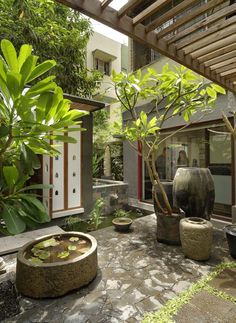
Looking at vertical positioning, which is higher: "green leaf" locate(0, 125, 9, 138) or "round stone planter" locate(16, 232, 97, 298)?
"green leaf" locate(0, 125, 9, 138)

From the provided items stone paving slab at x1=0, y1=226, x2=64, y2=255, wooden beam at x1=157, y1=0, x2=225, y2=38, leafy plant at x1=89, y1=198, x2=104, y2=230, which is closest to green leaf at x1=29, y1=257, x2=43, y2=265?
stone paving slab at x1=0, y1=226, x2=64, y2=255

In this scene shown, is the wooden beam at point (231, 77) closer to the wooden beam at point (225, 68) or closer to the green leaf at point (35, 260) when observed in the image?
the wooden beam at point (225, 68)

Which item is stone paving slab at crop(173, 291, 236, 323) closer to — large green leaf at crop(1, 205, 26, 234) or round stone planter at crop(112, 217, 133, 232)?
large green leaf at crop(1, 205, 26, 234)

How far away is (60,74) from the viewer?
8.11 m

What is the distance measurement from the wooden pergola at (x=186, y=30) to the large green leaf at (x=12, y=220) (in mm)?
1926

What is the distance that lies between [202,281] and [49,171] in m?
3.94

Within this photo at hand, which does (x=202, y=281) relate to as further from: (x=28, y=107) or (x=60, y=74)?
(x=60, y=74)

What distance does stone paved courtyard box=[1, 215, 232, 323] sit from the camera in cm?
231

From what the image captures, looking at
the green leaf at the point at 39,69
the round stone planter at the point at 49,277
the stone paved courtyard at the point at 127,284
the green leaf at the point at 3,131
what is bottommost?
the stone paved courtyard at the point at 127,284

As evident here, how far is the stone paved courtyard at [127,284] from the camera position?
2311 millimetres

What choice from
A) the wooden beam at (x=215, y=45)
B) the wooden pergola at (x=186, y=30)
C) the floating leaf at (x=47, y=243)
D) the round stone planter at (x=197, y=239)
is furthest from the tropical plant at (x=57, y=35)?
the round stone planter at (x=197, y=239)

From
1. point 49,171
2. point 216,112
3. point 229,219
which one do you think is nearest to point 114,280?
point 49,171

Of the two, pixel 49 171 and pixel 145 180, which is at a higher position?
pixel 49 171

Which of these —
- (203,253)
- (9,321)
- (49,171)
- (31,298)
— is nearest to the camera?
(9,321)
